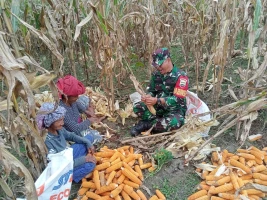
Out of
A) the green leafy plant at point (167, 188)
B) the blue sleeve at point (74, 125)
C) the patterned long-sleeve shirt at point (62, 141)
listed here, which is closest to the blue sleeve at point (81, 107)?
the blue sleeve at point (74, 125)

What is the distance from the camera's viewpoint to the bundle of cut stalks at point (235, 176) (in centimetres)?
249

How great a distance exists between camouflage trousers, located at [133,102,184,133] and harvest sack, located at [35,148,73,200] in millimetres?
1267

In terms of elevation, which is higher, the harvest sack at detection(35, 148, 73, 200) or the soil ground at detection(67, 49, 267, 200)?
the harvest sack at detection(35, 148, 73, 200)

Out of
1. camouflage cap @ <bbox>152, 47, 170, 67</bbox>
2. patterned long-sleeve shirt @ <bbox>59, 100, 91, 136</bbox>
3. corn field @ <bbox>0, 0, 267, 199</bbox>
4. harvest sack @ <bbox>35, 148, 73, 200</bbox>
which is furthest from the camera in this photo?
camouflage cap @ <bbox>152, 47, 170, 67</bbox>

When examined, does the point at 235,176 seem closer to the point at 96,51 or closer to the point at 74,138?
the point at 74,138

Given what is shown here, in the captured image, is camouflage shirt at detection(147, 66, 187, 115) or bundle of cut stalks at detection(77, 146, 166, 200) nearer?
bundle of cut stalks at detection(77, 146, 166, 200)

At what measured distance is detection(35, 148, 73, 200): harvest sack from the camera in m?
2.16

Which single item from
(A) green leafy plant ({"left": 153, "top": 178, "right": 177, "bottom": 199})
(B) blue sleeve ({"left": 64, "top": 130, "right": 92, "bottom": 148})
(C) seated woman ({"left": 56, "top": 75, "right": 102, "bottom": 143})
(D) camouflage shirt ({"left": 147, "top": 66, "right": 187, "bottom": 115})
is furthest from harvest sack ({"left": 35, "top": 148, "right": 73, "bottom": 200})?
(D) camouflage shirt ({"left": 147, "top": 66, "right": 187, "bottom": 115})

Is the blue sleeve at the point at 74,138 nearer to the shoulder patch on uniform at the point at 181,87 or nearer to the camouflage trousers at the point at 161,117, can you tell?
the camouflage trousers at the point at 161,117

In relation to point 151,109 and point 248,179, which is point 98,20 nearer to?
point 151,109

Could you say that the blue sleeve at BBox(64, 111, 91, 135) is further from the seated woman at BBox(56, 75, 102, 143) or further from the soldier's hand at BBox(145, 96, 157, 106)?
the soldier's hand at BBox(145, 96, 157, 106)

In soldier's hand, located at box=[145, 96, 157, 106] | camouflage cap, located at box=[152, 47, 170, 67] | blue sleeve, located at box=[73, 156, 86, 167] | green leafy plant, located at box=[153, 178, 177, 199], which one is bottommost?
green leafy plant, located at box=[153, 178, 177, 199]

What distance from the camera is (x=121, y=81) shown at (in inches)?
180

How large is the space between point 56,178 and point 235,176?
57.4 inches
